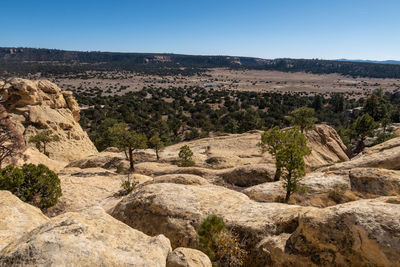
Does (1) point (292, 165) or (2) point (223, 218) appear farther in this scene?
(1) point (292, 165)

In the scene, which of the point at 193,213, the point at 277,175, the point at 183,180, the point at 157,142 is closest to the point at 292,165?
the point at 277,175

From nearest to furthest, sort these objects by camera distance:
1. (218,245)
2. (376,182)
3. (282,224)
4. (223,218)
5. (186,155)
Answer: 1. (218,245)
2. (282,224)
3. (223,218)
4. (376,182)
5. (186,155)

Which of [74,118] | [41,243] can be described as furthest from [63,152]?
[41,243]

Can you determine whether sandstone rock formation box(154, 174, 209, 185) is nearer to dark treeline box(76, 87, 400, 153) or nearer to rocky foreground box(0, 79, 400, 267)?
rocky foreground box(0, 79, 400, 267)

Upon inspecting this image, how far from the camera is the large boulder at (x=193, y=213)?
35.6 feet

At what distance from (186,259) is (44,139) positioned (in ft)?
114

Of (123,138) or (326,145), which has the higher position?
(123,138)

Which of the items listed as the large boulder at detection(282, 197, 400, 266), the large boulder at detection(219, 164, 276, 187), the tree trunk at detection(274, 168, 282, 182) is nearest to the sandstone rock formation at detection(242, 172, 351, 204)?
the tree trunk at detection(274, 168, 282, 182)

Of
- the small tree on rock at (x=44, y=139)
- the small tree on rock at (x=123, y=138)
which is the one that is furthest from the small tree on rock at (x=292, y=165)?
the small tree on rock at (x=44, y=139)

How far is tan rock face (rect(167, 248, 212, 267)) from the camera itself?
7.62 m

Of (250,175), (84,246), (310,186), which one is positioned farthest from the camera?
(250,175)

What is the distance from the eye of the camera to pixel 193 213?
12.3m

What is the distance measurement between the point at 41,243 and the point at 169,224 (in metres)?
→ 6.05

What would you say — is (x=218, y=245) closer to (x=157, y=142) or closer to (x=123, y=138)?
(x=123, y=138)
